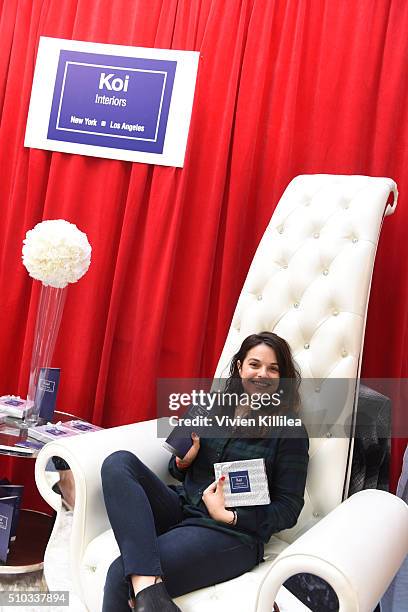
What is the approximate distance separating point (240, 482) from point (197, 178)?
127 cm

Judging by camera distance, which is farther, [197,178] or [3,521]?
[197,178]

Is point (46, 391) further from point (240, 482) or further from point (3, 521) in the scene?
point (240, 482)

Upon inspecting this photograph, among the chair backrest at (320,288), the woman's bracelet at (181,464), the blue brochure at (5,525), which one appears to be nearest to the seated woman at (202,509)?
the woman's bracelet at (181,464)

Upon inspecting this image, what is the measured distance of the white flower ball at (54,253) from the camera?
79.3 inches

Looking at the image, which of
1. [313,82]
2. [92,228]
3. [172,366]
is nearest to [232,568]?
[172,366]

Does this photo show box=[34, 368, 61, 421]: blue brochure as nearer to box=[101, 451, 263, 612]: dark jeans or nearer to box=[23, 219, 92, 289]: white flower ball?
box=[23, 219, 92, 289]: white flower ball

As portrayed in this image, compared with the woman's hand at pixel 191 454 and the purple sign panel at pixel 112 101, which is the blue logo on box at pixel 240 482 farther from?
the purple sign panel at pixel 112 101

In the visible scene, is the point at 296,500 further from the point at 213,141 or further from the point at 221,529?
the point at 213,141

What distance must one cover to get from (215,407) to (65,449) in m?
0.45

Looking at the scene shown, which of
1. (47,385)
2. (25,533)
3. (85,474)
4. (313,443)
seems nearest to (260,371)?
(313,443)

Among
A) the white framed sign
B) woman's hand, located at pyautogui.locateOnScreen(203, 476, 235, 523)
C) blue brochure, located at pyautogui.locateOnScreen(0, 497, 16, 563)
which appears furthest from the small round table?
the white framed sign

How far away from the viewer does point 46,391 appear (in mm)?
2098

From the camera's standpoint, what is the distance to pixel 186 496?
1670 mm

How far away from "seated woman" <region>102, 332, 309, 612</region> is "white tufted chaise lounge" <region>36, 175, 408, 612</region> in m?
0.06
